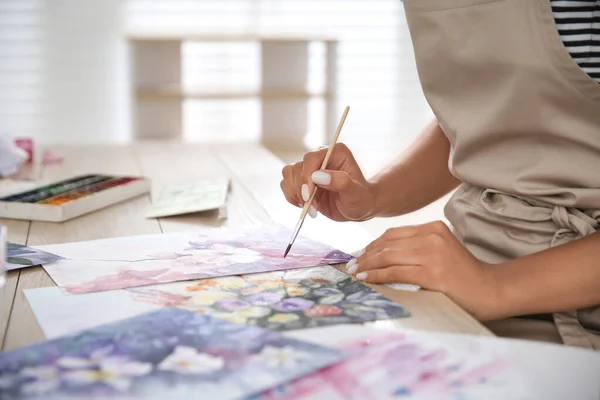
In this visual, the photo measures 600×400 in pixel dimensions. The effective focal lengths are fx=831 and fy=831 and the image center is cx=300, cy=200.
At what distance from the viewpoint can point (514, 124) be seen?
96 centimetres

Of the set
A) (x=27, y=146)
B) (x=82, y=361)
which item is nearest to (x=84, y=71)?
(x=27, y=146)

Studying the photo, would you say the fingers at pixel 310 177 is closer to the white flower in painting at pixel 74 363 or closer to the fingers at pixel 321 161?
the fingers at pixel 321 161

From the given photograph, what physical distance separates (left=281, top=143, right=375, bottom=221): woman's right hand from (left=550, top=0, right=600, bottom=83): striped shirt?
31 cm

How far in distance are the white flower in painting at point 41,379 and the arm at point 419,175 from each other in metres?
0.68

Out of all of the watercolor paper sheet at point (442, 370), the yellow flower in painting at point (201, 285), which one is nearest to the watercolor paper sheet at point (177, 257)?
the yellow flower in painting at point (201, 285)

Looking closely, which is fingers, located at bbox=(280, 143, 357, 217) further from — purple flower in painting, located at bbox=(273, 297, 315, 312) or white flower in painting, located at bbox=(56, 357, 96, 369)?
white flower in painting, located at bbox=(56, 357, 96, 369)

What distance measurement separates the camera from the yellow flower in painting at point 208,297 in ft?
2.58

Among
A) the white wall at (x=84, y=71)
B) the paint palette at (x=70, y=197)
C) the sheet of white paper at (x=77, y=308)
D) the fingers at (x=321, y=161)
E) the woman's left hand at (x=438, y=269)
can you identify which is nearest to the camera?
the sheet of white paper at (x=77, y=308)

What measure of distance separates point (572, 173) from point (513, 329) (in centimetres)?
19

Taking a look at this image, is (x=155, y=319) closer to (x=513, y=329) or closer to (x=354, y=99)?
(x=513, y=329)

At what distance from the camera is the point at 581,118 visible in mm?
918

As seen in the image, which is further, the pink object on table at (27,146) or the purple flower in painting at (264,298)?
the pink object on table at (27,146)

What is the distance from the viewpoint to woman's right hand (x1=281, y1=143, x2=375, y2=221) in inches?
40.3

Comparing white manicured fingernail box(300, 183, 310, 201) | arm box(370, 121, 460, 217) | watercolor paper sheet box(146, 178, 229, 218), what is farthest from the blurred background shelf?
white manicured fingernail box(300, 183, 310, 201)
